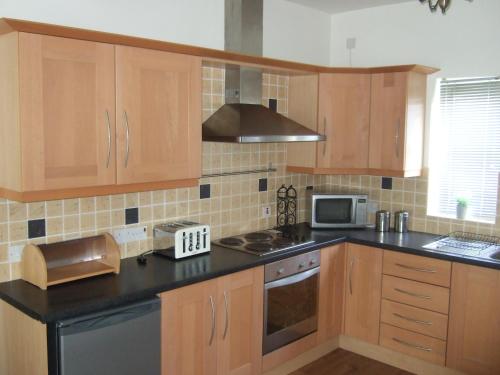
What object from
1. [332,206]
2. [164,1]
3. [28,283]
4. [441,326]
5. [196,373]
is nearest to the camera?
[28,283]

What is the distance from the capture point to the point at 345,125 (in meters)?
4.02

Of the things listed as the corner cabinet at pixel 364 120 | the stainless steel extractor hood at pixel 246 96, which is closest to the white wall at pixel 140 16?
the stainless steel extractor hood at pixel 246 96

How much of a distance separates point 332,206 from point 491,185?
3.76 feet


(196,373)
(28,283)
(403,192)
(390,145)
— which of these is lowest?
(196,373)

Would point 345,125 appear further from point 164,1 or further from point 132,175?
point 132,175

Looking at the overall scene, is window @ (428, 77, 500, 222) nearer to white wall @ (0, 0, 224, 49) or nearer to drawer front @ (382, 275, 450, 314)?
drawer front @ (382, 275, 450, 314)

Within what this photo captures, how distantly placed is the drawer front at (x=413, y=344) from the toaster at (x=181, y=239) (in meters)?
1.45

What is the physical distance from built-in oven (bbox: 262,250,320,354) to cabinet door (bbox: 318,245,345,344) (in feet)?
0.20

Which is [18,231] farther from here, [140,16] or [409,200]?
[409,200]

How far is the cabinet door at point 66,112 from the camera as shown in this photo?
2.38 meters

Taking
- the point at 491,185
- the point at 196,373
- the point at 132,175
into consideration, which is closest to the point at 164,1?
the point at 132,175

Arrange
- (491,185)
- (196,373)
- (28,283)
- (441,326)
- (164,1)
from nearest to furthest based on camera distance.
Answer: (28,283), (196,373), (164,1), (441,326), (491,185)

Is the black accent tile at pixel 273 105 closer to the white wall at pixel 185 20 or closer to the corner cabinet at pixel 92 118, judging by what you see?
the white wall at pixel 185 20

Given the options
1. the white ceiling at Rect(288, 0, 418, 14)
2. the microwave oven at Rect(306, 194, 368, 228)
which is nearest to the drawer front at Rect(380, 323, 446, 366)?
the microwave oven at Rect(306, 194, 368, 228)
